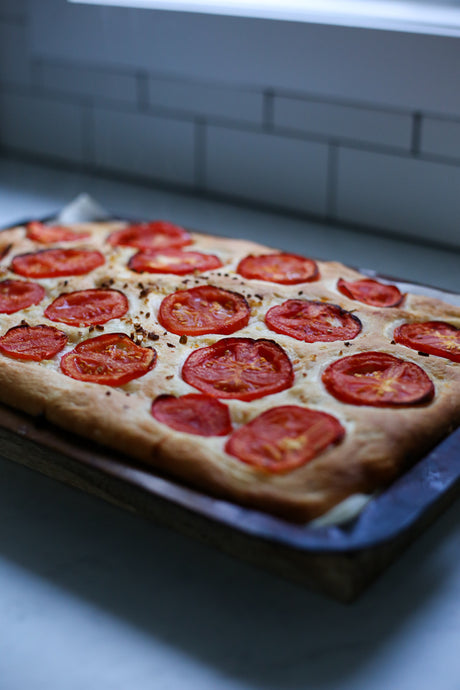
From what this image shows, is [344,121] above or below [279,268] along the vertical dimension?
above

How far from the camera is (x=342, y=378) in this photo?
1265mm

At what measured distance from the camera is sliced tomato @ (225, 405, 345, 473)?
1.08 m

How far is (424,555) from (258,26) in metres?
1.69

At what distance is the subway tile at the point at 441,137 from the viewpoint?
2072 millimetres

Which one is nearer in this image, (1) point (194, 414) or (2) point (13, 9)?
(1) point (194, 414)

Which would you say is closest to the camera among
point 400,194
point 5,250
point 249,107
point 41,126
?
point 5,250

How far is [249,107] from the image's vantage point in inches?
96.7

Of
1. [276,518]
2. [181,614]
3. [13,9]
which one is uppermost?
[13,9]

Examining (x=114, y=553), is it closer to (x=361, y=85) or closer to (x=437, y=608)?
(x=437, y=608)

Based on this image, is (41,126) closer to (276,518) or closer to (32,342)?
(32,342)

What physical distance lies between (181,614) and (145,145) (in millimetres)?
2020

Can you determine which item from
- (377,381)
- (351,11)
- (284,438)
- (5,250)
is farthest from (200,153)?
(284,438)

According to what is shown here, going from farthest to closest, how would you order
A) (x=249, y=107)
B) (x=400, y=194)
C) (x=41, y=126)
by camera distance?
(x=41, y=126)
(x=249, y=107)
(x=400, y=194)

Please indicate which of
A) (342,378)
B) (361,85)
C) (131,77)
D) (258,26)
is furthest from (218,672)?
(131,77)
